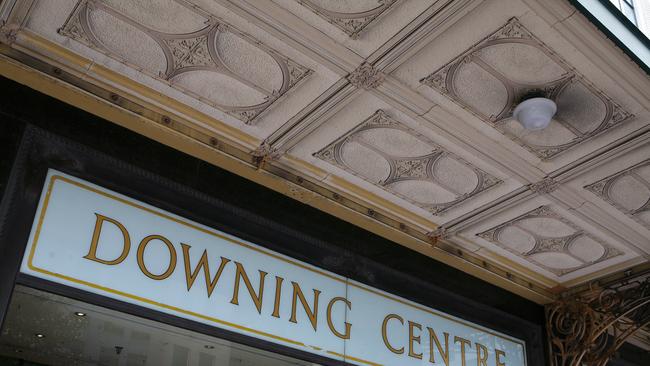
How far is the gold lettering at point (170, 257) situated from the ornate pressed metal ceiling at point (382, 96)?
1.80ft

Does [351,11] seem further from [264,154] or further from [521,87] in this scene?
[264,154]

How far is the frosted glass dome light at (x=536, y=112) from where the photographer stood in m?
3.11

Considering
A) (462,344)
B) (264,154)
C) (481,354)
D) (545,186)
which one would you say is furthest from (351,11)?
(481,354)

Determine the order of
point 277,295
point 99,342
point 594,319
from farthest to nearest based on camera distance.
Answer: point 99,342
point 594,319
point 277,295

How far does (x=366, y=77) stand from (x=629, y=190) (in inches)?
74.0

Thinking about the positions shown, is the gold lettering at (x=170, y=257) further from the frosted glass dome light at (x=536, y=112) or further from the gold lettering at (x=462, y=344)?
the gold lettering at (x=462, y=344)

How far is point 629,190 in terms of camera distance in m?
3.85

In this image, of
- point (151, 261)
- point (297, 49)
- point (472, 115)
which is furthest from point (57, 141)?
point (472, 115)

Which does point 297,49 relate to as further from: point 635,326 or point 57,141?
point 635,326

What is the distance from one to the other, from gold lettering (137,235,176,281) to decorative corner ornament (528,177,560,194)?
214cm

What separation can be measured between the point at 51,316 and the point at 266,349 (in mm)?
2416

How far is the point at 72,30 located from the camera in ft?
9.58

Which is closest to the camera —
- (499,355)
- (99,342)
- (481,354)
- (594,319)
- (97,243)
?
(97,243)

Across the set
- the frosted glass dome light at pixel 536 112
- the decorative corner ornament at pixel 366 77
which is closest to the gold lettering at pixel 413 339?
the frosted glass dome light at pixel 536 112
